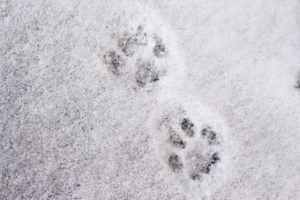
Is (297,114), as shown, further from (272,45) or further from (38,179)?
(38,179)

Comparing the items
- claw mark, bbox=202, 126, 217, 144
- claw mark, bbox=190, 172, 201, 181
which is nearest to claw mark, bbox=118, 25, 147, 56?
claw mark, bbox=202, 126, 217, 144

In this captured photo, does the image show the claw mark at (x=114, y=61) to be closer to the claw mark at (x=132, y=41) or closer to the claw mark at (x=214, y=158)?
the claw mark at (x=132, y=41)

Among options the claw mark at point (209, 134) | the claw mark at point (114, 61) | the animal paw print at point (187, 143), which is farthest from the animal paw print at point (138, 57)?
the claw mark at point (209, 134)

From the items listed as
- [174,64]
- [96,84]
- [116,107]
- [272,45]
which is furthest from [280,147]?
[96,84]

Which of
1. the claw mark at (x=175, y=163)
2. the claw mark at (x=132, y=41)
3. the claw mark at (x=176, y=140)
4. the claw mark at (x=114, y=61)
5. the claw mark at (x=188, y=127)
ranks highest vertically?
the claw mark at (x=132, y=41)

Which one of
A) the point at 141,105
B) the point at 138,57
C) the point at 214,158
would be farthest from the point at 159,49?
the point at 214,158

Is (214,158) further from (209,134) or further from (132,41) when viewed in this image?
(132,41)

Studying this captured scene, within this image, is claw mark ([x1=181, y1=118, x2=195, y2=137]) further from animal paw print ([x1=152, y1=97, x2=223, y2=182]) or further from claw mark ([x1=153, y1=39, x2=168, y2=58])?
claw mark ([x1=153, y1=39, x2=168, y2=58])

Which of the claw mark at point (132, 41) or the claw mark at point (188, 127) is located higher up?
the claw mark at point (132, 41)
